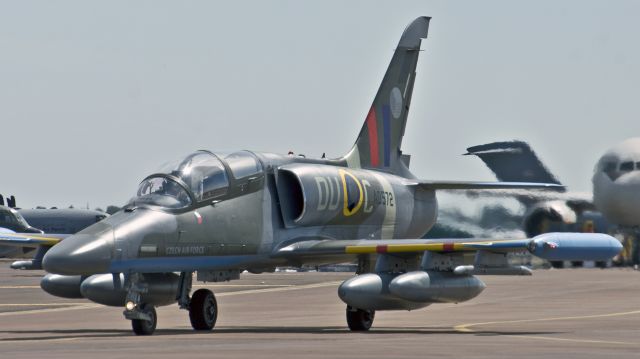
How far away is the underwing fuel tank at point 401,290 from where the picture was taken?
22.9 metres

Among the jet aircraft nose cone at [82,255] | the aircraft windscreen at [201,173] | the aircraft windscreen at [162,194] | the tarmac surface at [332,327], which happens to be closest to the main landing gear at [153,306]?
the tarmac surface at [332,327]

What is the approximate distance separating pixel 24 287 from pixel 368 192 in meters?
20.5

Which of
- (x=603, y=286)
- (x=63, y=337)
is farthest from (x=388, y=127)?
(x=603, y=286)

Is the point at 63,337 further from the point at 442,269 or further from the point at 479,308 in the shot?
the point at 479,308

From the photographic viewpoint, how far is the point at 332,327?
25.8 metres

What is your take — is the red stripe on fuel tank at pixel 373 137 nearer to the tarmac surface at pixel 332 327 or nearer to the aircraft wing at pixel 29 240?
the tarmac surface at pixel 332 327

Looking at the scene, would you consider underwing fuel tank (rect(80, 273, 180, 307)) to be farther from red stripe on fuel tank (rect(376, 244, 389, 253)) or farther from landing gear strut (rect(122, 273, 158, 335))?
red stripe on fuel tank (rect(376, 244, 389, 253))

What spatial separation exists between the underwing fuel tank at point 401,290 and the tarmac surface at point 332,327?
56 centimetres

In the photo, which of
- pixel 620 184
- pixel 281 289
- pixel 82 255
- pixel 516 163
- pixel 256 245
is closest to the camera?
pixel 82 255

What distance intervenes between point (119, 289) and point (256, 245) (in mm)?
2619

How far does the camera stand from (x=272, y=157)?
25078 millimetres

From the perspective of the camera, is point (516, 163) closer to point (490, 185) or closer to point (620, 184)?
point (620, 184)

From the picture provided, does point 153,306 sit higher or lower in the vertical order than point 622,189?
lower

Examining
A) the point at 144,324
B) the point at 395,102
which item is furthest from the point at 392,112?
the point at 144,324
